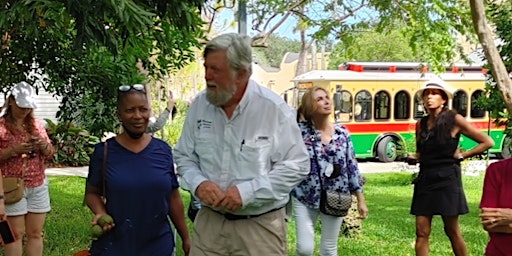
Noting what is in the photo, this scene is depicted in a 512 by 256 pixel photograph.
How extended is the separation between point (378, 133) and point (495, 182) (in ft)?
65.6

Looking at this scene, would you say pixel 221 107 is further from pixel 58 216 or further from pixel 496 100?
pixel 58 216

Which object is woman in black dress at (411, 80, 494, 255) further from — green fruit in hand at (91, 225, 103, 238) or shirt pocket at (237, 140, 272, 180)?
green fruit in hand at (91, 225, 103, 238)

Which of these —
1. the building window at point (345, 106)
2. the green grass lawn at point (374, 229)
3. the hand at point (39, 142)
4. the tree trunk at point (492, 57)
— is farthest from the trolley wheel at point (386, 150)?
the hand at point (39, 142)

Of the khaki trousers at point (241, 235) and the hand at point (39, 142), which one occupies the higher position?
the hand at point (39, 142)

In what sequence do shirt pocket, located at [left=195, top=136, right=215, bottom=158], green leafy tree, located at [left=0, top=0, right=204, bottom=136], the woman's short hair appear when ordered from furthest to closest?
green leafy tree, located at [left=0, top=0, right=204, bottom=136] < shirt pocket, located at [left=195, top=136, right=215, bottom=158] < the woman's short hair

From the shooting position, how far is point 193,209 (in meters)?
5.29

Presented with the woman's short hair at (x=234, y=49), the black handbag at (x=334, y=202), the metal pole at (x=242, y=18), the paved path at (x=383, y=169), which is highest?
the metal pole at (x=242, y=18)

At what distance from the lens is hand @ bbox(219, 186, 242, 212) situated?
10.8 feet

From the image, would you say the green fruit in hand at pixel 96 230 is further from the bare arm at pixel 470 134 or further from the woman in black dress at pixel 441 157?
the bare arm at pixel 470 134

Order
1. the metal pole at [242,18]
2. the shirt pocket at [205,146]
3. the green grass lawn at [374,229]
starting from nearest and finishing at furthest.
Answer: the shirt pocket at [205,146] → the green grass lawn at [374,229] → the metal pole at [242,18]

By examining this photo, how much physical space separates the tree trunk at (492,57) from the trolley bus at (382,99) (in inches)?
675

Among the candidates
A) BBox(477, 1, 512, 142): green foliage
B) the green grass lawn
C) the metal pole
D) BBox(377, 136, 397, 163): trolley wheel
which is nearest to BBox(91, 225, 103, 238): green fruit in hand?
the green grass lawn

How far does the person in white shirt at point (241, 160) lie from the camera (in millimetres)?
3396

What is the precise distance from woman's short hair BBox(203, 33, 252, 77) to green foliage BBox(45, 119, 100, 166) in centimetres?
384
